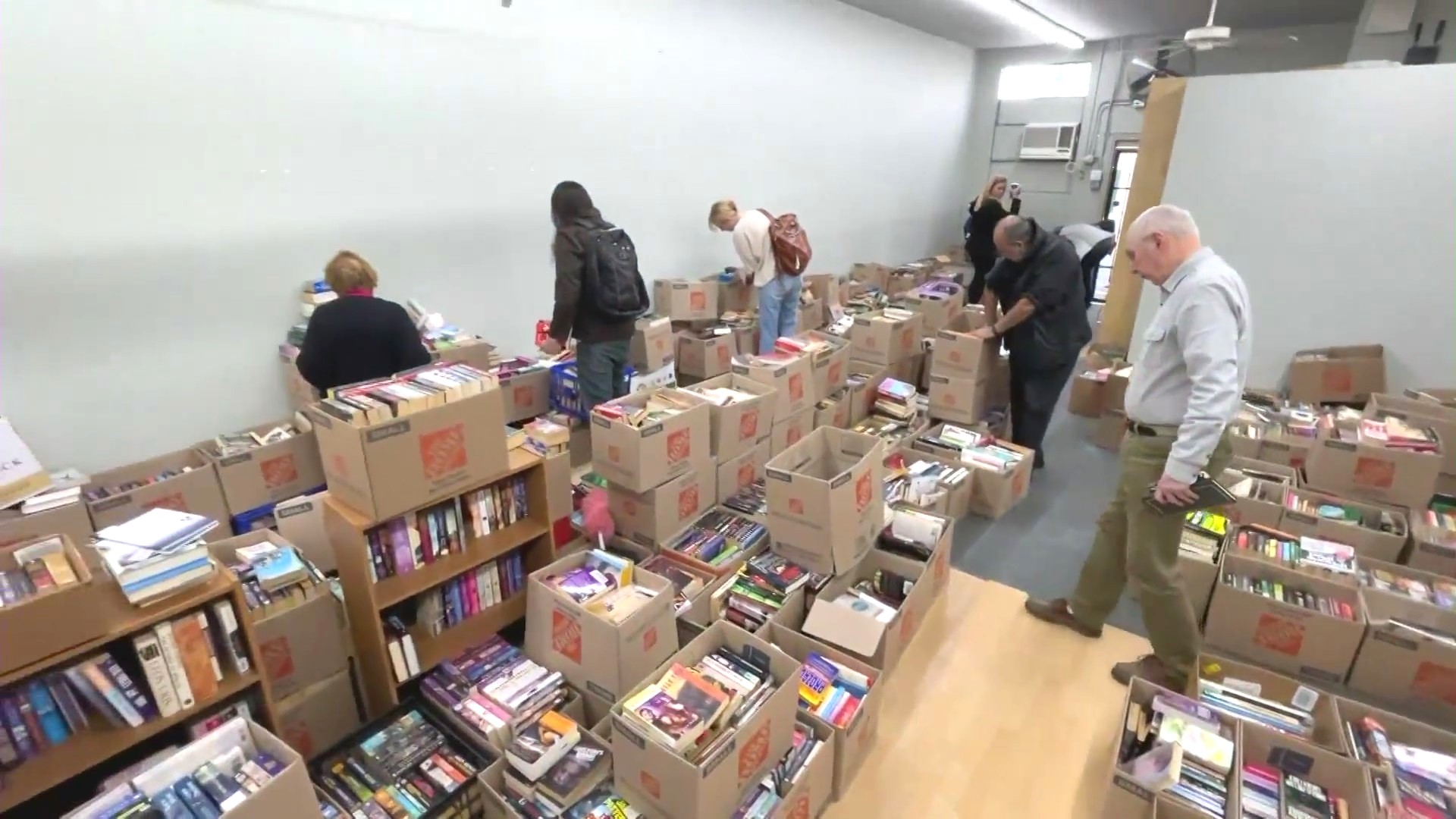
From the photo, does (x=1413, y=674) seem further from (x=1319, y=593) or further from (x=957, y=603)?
(x=957, y=603)

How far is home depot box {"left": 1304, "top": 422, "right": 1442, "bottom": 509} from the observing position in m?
3.13

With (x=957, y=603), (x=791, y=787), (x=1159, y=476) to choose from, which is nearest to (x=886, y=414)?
(x=957, y=603)

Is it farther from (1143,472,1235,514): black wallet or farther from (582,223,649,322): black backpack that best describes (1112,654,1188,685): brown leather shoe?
(582,223,649,322): black backpack

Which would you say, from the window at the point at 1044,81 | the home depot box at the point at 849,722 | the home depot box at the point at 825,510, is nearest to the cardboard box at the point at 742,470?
the home depot box at the point at 825,510

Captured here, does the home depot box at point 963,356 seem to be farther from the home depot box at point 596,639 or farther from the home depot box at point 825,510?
the home depot box at point 596,639

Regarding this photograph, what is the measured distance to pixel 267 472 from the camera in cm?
319

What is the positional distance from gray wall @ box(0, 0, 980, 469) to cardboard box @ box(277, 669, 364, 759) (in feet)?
6.61

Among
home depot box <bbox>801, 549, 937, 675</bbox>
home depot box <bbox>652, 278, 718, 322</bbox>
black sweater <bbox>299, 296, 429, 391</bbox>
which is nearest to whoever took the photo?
home depot box <bbox>801, 549, 937, 675</bbox>

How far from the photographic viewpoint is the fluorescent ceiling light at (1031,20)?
6371 mm

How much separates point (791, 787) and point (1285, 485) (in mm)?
2805

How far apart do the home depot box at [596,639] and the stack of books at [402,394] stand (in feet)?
2.08

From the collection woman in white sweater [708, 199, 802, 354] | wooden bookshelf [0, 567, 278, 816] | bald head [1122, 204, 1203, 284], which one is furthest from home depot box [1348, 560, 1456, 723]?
wooden bookshelf [0, 567, 278, 816]

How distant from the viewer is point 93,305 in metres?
3.01

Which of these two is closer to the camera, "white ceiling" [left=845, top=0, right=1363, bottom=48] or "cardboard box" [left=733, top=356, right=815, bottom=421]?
"cardboard box" [left=733, top=356, right=815, bottom=421]
